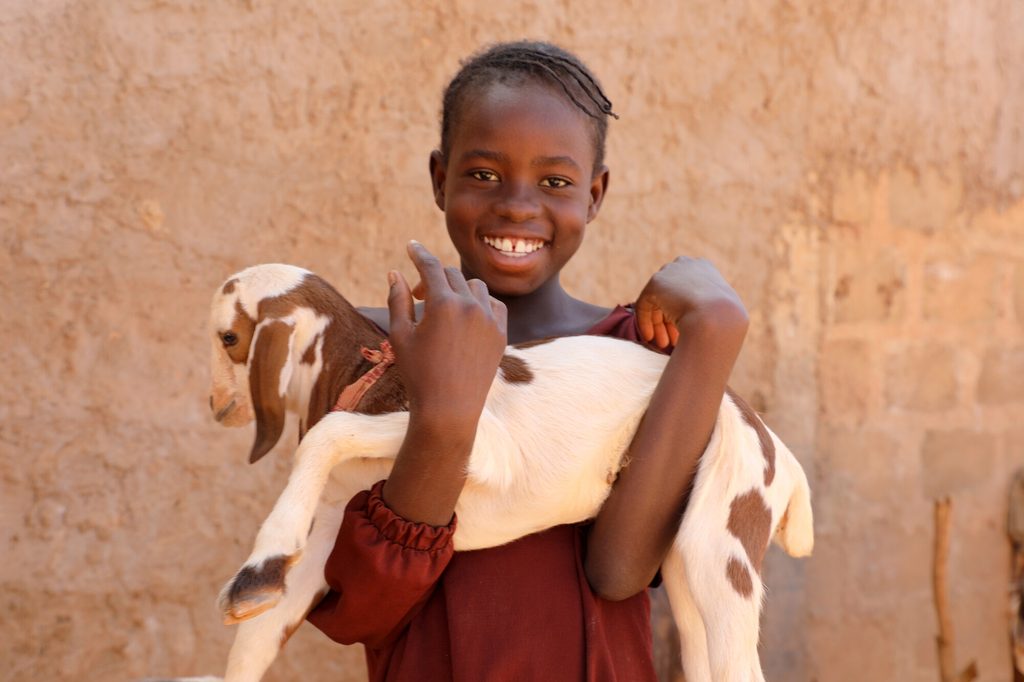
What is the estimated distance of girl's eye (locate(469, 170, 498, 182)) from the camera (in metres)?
1.63

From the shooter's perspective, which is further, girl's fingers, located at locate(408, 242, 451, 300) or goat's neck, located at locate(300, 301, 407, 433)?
goat's neck, located at locate(300, 301, 407, 433)

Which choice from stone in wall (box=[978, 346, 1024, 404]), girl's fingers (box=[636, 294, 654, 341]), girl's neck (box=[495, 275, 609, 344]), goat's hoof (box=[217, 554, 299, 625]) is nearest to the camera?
goat's hoof (box=[217, 554, 299, 625])

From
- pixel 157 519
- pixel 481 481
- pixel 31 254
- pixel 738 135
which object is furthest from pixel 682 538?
pixel 738 135

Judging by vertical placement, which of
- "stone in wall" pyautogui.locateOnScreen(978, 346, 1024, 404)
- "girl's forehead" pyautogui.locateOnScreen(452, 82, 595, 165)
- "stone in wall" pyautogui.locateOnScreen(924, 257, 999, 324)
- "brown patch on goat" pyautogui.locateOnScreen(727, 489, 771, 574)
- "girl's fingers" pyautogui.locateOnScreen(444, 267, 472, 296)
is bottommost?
"stone in wall" pyautogui.locateOnScreen(978, 346, 1024, 404)

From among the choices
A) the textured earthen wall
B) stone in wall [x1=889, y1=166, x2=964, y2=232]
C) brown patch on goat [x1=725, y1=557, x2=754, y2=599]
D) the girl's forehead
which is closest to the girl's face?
the girl's forehead

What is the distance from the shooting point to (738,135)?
3307 mm

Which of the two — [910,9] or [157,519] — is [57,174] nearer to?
[157,519]

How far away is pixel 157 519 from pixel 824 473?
2074 millimetres

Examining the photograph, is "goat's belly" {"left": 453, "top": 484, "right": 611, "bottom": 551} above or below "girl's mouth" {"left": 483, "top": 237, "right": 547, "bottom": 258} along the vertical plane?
below

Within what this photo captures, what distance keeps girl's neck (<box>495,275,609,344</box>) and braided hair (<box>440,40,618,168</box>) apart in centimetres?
24

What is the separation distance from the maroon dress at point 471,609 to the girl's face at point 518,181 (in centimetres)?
44

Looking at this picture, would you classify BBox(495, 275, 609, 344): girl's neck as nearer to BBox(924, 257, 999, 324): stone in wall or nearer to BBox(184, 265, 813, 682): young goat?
BBox(184, 265, 813, 682): young goat

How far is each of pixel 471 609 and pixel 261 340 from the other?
50 centimetres

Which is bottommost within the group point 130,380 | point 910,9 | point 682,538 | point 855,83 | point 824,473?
point 824,473
